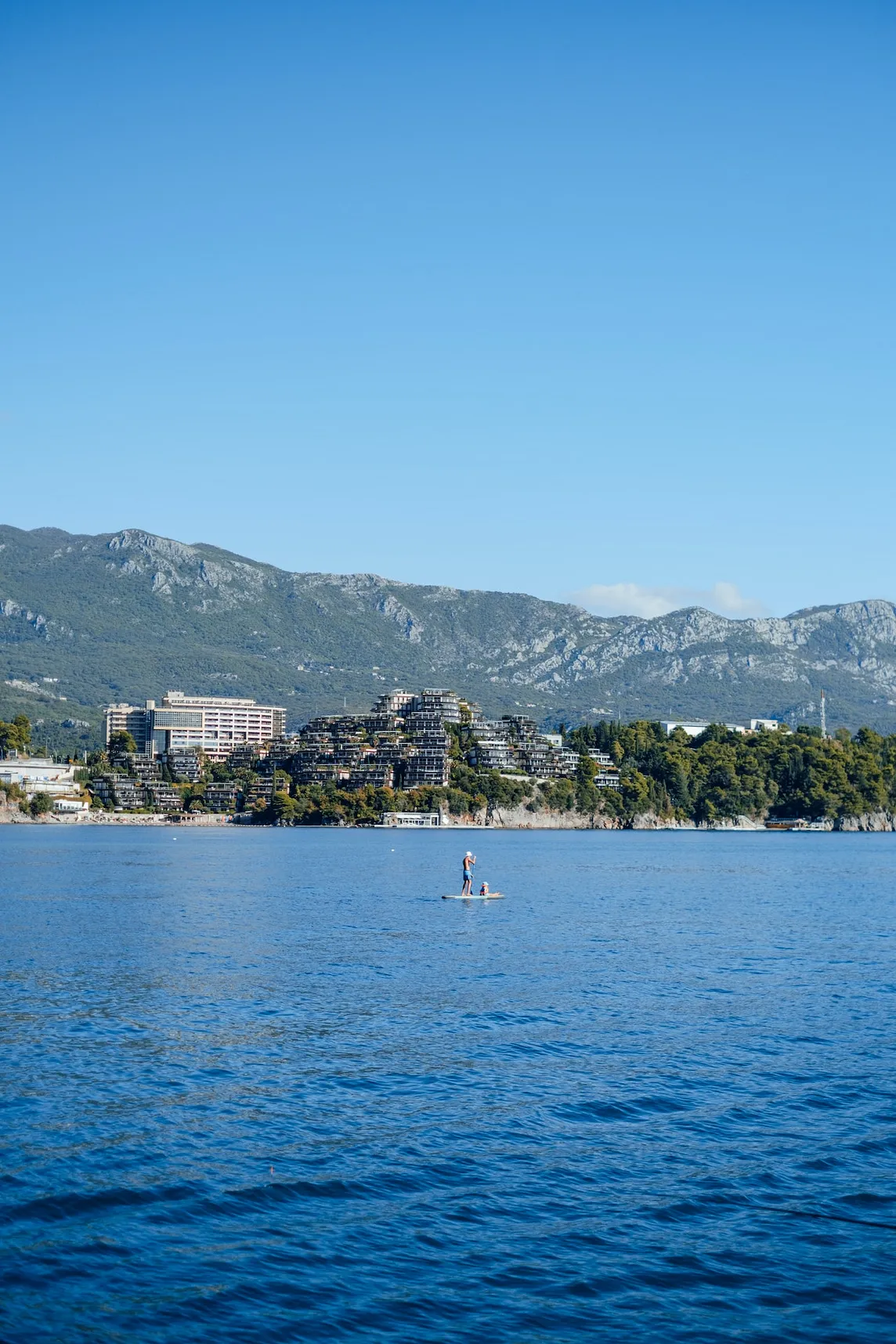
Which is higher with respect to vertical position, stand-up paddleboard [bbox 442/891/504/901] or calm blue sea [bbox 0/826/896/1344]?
calm blue sea [bbox 0/826/896/1344]

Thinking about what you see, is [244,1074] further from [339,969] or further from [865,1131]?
[339,969]

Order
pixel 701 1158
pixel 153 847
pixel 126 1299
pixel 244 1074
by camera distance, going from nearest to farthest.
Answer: pixel 126 1299, pixel 701 1158, pixel 244 1074, pixel 153 847

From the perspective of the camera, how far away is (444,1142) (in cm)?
2600

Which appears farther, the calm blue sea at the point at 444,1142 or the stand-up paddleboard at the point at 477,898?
the stand-up paddleboard at the point at 477,898

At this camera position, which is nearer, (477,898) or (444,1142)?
(444,1142)

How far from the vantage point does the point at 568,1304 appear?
18.9 m

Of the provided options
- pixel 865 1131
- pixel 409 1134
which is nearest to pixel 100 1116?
pixel 409 1134

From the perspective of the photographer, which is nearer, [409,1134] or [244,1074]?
[409,1134]

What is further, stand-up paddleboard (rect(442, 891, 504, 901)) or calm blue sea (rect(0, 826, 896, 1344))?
stand-up paddleboard (rect(442, 891, 504, 901))

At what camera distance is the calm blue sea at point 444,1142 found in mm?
19016

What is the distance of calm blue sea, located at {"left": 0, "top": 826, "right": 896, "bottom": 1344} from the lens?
19.0 m

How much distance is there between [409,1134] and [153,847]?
442 ft

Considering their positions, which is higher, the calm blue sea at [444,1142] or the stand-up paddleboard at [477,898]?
the calm blue sea at [444,1142]

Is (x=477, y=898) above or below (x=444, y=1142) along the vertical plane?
below
